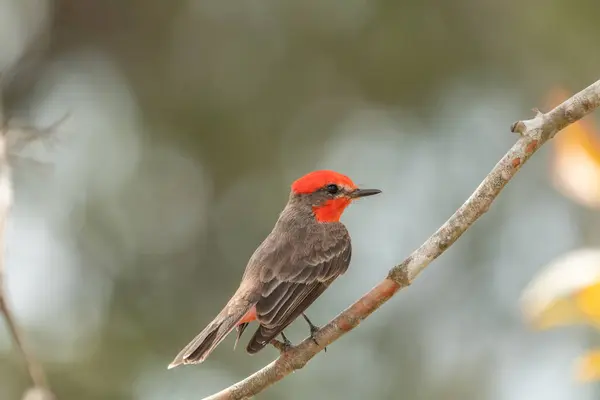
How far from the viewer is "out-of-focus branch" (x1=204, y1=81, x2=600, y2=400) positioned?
160 inches

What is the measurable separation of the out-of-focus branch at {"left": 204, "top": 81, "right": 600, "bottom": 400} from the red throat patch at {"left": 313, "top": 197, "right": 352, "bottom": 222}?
168 centimetres

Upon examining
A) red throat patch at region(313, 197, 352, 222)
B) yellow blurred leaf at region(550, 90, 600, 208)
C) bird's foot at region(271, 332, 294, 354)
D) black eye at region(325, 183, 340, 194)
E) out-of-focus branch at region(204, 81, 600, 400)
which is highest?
black eye at region(325, 183, 340, 194)

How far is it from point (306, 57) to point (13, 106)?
139 inches

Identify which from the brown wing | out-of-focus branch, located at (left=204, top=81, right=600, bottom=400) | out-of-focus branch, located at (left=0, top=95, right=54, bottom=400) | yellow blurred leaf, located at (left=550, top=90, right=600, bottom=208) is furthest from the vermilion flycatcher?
yellow blurred leaf, located at (left=550, top=90, right=600, bottom=208)

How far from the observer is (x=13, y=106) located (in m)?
11.6

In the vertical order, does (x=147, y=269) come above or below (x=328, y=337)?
above

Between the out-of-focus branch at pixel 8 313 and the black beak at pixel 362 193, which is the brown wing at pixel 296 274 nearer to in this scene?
the black beak at pixel 362 193

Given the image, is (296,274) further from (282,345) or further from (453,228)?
(453,228)

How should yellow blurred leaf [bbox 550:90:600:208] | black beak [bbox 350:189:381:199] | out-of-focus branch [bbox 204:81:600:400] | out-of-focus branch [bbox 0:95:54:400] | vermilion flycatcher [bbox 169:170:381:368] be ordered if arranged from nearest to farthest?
1. yellow blurred leaf [bbox 550:90:600:208]
2. out-of-focus branch [bbox 0:95:54:400]
3. out-of-focus branch [bbox 204:81:600:400]
4. vermilion flycatcher [bbox 169:170:381:368]
5. black beak [bbox 350:189:381:199]

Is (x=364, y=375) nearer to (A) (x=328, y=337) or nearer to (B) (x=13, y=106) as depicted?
(B) (x=13, y=106)

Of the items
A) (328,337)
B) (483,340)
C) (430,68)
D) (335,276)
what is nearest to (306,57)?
(430,68)

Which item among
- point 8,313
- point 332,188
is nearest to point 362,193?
point 332,188

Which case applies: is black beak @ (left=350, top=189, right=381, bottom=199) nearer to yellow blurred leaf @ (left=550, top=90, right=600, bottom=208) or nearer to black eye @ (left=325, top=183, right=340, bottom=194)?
black eye @ (left=325, top=183, right=340, bottom=194)

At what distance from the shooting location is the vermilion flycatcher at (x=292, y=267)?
5078 mm
